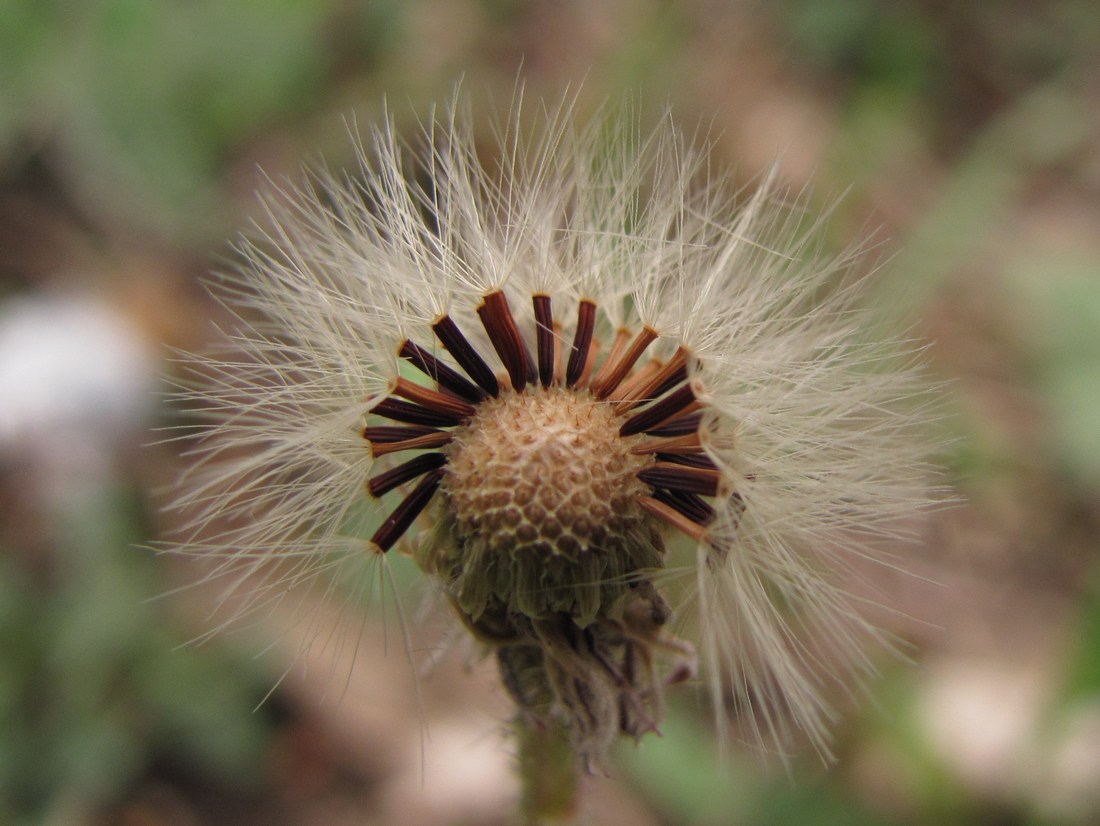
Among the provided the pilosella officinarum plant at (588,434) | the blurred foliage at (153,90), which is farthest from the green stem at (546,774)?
the blurred foliage at (153,90)

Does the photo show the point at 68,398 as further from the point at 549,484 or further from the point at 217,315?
the point at 549,484

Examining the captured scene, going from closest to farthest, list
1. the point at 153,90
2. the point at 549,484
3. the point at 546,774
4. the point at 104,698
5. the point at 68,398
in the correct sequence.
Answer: the point at 549,484
the point at 546,774
the point at 104,698
the point at 68,398
the point at 153,90

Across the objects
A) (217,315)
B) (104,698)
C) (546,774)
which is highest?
(217,315)

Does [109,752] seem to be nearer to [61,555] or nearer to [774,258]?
[61,555]

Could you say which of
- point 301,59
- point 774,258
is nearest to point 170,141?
point 301,59

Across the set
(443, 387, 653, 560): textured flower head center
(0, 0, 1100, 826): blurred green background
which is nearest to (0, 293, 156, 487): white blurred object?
(0, 0, 1100, 826): blurred green background

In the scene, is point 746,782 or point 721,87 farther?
point 721,87

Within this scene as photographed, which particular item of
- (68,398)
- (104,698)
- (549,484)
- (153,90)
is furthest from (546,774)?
(153,90)
